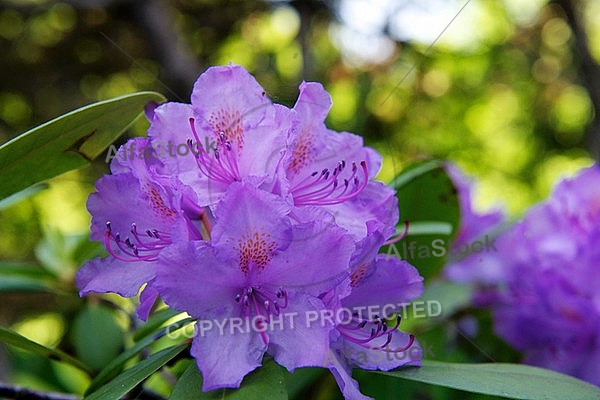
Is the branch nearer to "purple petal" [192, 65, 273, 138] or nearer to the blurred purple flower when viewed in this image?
"purple petal" [192, 65, 273, 138]

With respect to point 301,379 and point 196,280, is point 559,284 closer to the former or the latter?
point 301,379

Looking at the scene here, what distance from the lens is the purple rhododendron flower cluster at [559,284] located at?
98cm

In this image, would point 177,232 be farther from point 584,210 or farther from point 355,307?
point 584,210

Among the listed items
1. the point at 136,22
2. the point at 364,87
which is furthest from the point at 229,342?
the point at 136,22

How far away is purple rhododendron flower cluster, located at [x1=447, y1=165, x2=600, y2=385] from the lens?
3.22ft

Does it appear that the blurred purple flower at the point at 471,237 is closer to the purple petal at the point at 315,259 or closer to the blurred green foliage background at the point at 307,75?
the blurred green foliage background at the point at 307,75

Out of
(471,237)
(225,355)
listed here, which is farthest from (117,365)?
(471,237)

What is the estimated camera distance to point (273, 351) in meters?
0.60

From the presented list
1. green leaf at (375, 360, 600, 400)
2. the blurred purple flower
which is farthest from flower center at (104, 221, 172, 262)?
the blurred purple flower

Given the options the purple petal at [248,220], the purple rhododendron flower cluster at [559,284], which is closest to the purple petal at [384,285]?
the purple petal at [248,220]

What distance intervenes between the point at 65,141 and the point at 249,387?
304 millimetres

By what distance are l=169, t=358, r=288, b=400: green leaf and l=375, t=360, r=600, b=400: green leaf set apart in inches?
4.9

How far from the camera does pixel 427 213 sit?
3.20 ft

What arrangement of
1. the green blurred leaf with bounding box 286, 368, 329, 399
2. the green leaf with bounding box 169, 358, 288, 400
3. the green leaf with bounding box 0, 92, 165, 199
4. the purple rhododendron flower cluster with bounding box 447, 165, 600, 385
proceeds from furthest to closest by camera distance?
the purple rhododendron flower cluster with bounding box 447, 165, 600, 385 < the green blurred leaf with bounding box 286, 368, 329, 399 < the green leaf with bounding box 0, 92, 165, 199 < the green leaf with bounding box 169, 358, 288, 400
